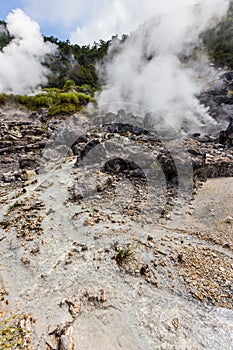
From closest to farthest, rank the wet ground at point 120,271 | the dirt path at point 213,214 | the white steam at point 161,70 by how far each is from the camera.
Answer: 1. the wet ground at point 120,271
2. the dirt path at point 213,214
3. the white steam at point 161,70

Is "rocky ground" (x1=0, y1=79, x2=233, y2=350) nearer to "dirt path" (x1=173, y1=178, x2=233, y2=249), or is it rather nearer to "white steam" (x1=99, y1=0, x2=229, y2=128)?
"dirt path" (x1=173, y1=178, x2=233, y2=249)

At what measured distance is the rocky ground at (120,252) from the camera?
4.21m

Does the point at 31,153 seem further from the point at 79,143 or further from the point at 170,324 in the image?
the point at 170,324

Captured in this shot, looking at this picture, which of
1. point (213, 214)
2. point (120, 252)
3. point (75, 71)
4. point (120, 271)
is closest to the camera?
point (120, 271)

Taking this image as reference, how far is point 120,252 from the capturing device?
6012 millimetres

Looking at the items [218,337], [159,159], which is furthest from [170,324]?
[159,159]

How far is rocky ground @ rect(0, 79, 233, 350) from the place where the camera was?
13.8 ft

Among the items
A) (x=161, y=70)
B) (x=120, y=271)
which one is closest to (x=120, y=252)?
(x=120, y=271)

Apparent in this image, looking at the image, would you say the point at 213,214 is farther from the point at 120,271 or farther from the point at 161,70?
the point at 161,70

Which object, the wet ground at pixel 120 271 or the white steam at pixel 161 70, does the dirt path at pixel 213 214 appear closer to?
the wet ground at pixel 120 271

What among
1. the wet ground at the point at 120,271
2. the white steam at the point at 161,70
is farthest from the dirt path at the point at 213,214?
the white steam at the point at 161,70

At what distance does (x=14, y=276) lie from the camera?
5.68 meters

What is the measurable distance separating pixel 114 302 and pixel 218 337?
2195mm

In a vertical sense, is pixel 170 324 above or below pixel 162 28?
below
